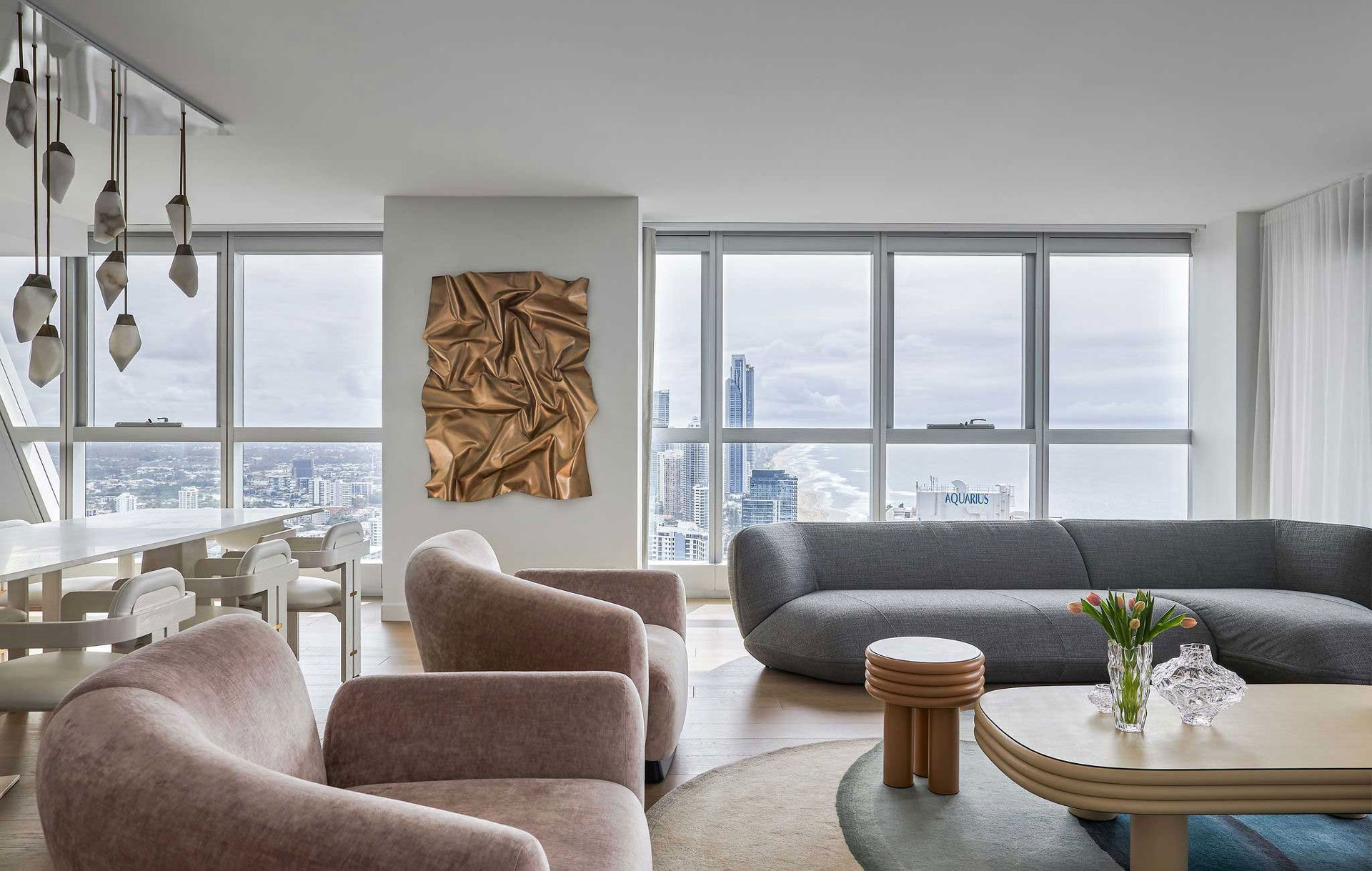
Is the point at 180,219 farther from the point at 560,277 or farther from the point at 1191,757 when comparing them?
the point at 1191,757

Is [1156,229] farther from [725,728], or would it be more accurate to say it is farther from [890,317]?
[725,728]

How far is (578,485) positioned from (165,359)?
10.8ft

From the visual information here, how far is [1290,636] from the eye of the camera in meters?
3.60

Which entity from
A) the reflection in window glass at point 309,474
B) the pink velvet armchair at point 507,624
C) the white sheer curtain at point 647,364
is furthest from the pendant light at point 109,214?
the white sheer curtain at point 647,364

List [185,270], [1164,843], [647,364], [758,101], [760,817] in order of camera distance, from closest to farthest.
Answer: [1164,843], [760,817], [185,270], [758,101], [647,364]

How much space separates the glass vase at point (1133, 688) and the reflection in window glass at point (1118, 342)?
4134 millimetres

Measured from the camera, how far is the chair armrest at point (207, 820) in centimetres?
105

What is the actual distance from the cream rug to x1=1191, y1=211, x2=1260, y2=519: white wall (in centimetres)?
396

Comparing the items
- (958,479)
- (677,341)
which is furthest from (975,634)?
(677,341)

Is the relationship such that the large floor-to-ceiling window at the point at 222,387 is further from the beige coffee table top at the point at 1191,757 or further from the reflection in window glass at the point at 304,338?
the beige coffee table top at the point at 1191,757

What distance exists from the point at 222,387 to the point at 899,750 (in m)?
5.35

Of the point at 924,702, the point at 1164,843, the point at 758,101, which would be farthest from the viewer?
the point at 758,101

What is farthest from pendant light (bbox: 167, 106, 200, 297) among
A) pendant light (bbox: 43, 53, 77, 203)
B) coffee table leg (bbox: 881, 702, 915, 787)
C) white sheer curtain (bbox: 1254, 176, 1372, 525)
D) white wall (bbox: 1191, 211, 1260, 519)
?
white wall (bbox: 1191, 211, 1260, 519)

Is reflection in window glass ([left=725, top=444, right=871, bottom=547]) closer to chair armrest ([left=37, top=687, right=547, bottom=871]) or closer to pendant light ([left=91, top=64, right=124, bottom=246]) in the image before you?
pendant light ([left=91, top=64, right=124, bottom=246])
